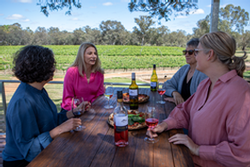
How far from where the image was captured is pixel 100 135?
1.14 metres

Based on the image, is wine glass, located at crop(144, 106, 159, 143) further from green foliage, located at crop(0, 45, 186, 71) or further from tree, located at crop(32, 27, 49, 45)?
tree, located at crop(32, 27, 49, 45)

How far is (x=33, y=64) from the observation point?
126 centimetres

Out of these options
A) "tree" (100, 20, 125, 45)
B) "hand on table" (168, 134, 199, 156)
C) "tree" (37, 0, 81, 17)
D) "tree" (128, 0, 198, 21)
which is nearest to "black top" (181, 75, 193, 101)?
"hand on table" (168, 134, 199, 156)

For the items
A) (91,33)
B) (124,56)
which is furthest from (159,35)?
(91,33)

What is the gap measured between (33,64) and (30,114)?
0.35 m

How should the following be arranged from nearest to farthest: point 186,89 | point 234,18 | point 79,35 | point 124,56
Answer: point 186,89
point 234,18
point 79,35
point 124,56

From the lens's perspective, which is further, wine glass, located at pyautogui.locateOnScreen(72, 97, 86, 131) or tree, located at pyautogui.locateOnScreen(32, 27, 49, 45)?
tree, located at pyautogui.locateOnScreen(32, 27, 49, 45)

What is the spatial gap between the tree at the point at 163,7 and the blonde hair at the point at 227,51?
311 centimetres

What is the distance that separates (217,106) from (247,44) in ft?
23.6

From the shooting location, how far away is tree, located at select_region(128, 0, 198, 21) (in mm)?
3861

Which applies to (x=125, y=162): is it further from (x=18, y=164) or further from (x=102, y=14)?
(x=102, y=14)

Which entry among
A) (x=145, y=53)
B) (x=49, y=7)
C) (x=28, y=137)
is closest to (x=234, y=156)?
(x=28, y=137)

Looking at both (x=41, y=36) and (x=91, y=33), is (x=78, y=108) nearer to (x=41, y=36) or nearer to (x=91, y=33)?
(x=91, y=33)

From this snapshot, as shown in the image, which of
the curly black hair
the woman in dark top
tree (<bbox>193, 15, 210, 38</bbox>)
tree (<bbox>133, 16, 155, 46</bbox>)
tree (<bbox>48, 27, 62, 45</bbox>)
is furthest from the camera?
tree (<bbox>48, 27, 62, 45</bbox>)
